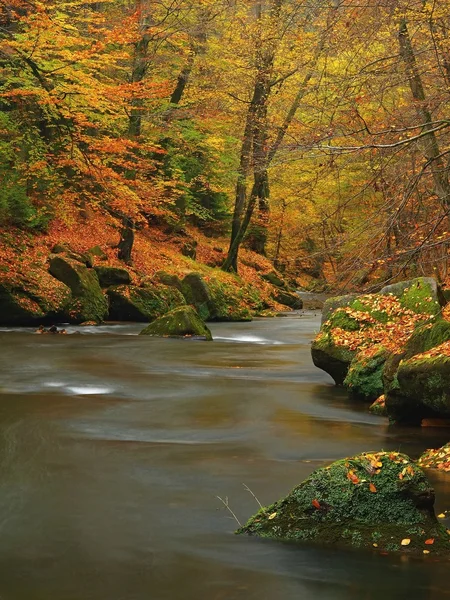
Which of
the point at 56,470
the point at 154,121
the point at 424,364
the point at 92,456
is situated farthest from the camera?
the point at 154,121

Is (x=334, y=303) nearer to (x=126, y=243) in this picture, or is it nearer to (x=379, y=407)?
(x=379, y=407)

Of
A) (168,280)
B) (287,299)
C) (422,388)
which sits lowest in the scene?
(422,388)

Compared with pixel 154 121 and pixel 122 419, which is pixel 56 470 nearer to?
→ pixel 122 419

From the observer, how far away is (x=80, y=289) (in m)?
18.5

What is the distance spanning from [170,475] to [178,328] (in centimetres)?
1089

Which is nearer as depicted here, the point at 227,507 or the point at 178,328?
the point at 227,507

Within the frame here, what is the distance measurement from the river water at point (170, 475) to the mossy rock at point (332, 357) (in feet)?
0.82

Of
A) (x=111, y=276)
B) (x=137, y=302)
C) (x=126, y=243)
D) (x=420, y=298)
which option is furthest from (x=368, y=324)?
(x=126, y=243)

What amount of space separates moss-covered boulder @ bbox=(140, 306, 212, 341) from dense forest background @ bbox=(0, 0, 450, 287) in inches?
132

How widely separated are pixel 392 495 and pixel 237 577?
1097 millimetres

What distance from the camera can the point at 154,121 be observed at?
23.3 m

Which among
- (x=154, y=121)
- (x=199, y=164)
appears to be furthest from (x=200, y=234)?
(x=154, y=121)

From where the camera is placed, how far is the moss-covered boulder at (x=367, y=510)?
4.47 m

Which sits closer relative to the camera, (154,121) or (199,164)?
(154,121)
